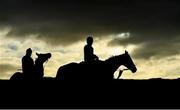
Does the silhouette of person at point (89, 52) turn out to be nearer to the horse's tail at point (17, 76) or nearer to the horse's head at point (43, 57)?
the horse's head at point (43, 57)

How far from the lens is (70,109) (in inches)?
863

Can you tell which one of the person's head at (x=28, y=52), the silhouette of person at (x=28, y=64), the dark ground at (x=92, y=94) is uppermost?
the person's head at (x=28, y=52)

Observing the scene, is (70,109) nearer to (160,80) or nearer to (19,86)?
(19,86)

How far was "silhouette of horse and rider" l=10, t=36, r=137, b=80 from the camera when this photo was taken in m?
24.5

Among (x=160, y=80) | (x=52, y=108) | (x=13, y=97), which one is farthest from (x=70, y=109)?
(x=160, y=80)

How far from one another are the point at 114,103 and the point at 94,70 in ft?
7.48

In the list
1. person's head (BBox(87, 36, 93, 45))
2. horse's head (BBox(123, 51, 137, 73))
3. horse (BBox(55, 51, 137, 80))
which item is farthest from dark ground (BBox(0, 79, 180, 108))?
horse's head (BBox(123, 51, 137, 73))

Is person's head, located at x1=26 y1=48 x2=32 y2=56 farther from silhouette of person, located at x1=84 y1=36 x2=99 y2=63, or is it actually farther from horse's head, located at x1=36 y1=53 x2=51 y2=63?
silhouette of person, located at x1=84 y1=36 x2=99 y2=63

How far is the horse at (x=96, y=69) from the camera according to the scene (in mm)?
25109

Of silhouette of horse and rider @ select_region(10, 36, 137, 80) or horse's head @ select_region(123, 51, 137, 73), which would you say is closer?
silhouette of horse and rider @ select_region(10, 36, 137, 80)

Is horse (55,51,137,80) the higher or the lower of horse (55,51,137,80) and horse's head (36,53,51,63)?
the lower

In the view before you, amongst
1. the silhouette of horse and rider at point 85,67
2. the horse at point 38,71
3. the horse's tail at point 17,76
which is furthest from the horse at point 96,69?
the horse's tail at point 17,76

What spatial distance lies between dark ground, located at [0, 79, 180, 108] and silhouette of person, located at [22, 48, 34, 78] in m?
1.68

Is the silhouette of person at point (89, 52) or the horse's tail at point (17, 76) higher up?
the silhouette of person at point (89, 52)
